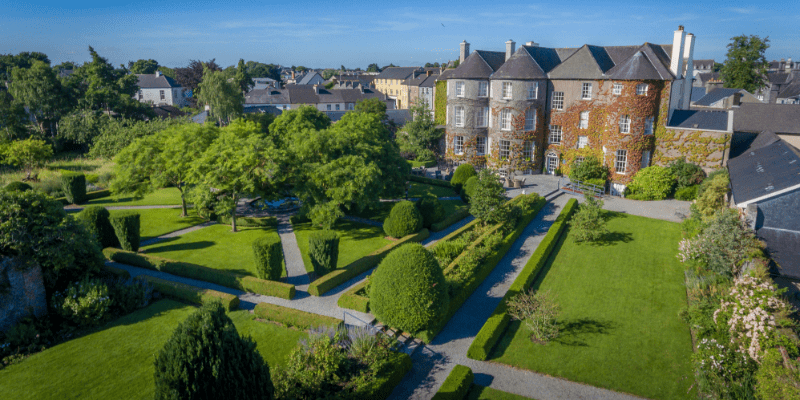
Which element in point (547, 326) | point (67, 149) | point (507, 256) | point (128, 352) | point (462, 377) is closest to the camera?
point (462, 377)

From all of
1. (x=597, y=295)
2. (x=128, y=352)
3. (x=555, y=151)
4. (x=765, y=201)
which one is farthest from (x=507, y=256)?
(x=555, y=151)

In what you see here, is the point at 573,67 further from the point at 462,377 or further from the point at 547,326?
the point at 462,377

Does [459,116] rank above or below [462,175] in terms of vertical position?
above

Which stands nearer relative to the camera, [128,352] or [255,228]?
[128,352]

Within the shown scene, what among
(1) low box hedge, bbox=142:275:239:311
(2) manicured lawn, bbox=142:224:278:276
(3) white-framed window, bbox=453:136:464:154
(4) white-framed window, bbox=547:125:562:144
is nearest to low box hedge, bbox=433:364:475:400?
(1) low box hedge, bbox=142:275:239:311

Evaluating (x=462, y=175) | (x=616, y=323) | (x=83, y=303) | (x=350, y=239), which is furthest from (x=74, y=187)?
(x=616, y=323)

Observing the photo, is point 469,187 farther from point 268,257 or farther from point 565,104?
point 268,257

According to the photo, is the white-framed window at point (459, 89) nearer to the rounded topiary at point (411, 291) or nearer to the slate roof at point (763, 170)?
the slate roof at point (763, 170)
